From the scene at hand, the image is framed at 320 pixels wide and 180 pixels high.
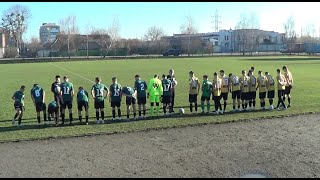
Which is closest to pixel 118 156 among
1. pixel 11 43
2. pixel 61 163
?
pixel 61 163

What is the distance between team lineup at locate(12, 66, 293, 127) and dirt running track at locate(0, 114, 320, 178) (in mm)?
2666

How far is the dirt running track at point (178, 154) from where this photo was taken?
7.91 meters

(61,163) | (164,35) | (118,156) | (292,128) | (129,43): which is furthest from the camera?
Result: (164,35)

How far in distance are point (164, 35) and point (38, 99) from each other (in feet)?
373

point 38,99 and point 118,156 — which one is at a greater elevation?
point 38,99

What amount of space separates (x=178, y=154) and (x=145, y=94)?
5.68m

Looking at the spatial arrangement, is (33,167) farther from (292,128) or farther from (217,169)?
(292,128)

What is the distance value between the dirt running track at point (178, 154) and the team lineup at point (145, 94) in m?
2.67

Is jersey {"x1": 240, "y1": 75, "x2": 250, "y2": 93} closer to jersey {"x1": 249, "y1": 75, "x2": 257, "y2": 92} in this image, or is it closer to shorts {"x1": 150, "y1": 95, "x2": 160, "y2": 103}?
jersey {"x1": 249, "y1": 75, "x2": 257, "y2": 92}

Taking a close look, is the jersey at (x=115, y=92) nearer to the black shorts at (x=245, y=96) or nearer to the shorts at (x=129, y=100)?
the shorts at (x=129, y=100)

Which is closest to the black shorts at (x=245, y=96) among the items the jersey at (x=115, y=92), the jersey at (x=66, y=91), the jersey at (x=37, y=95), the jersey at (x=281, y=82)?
the jersey at (x=281, y=82)

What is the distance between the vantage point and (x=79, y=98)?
1342 centimetres

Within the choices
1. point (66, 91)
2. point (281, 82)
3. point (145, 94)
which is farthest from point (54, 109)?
point (281, 82)

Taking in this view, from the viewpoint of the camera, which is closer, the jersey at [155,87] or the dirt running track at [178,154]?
the dirt running track at [178,154]
